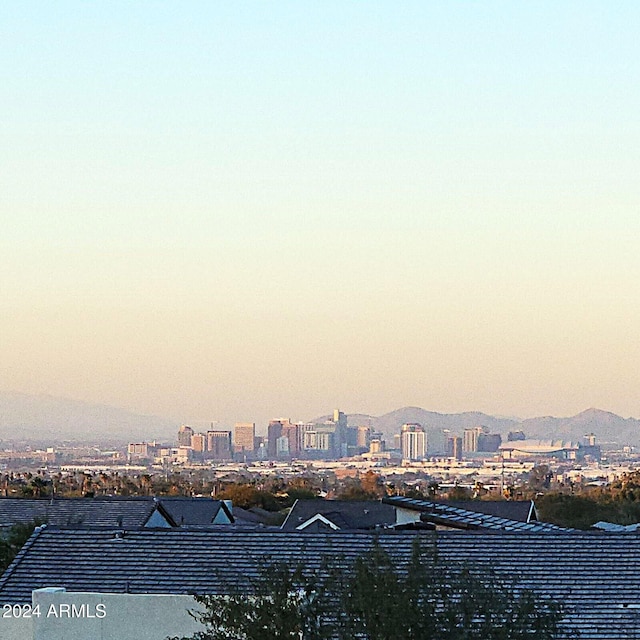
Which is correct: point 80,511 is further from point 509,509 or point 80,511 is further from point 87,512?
point 509,509

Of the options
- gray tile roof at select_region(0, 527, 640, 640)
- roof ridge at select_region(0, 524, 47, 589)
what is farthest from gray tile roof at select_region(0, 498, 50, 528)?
gray tile roof at select_region(0, 527, 640, 640)

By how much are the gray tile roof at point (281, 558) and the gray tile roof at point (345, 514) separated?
52.0 ft

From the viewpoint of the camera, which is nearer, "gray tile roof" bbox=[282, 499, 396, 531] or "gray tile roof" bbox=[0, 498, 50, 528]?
"gray tile roof" bbox=[0, 498, 50, 528]

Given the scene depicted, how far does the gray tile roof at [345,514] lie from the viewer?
38403 millimetres

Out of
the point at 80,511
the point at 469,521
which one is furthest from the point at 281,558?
the point at 80,511

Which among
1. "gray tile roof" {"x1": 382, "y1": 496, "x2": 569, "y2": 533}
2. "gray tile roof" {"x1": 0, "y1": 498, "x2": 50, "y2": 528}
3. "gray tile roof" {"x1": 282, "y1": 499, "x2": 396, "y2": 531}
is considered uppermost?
"gray tile roof" {"x1": 382, "y1": 496, "x2": 569, "y2": 533}

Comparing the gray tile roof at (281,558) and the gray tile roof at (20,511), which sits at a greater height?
the gray tile roof at (281,558)

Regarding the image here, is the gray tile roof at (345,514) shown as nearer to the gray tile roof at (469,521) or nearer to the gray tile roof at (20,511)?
the gray tile roof at (469,521)

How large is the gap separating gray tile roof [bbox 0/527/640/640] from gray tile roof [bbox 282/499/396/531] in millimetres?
15859

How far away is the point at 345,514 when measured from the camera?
43.9 metres

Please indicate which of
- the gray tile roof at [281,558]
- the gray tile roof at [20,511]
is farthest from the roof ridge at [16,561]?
the gray tile roof at [20,511]

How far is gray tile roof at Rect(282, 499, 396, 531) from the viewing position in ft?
126

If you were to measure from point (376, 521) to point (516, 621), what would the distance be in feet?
94.1

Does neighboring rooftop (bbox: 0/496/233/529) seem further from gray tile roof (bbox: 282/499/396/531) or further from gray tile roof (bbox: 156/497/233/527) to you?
gray tile roof (bbox: 156/497/233/527)
